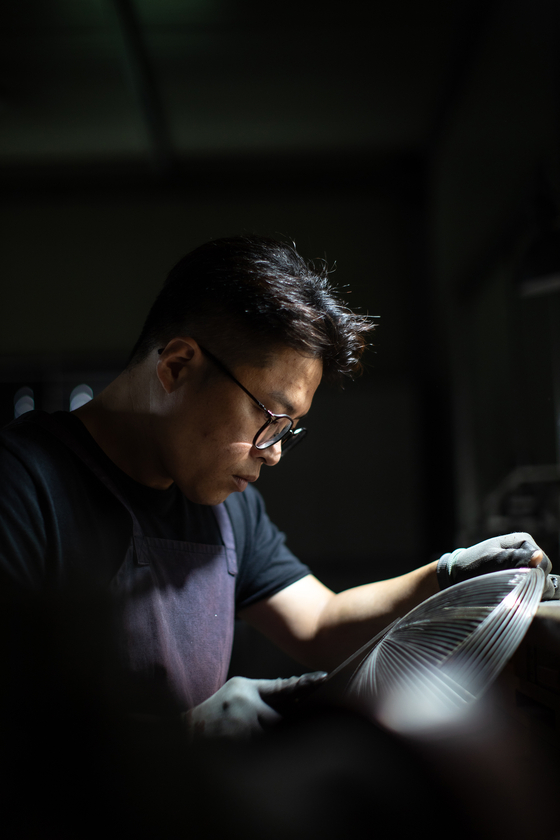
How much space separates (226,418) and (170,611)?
220 mm

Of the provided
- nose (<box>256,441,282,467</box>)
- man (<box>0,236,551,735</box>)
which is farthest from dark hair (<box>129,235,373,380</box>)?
nose (<box>256,441,282,467</box>)

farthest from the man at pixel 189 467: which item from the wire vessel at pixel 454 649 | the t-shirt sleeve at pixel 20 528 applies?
the wire vessel at pixel 454 649

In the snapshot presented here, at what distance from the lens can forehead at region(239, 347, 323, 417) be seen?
0.52 meters

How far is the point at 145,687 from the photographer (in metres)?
0.47

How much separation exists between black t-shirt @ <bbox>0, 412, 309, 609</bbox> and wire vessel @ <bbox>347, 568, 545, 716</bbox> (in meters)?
0.26

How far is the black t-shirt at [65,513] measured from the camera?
0.44 m

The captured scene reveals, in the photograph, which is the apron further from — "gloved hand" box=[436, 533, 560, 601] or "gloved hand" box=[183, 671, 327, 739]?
"gloved hand" box=[436, 533, 560, 601]

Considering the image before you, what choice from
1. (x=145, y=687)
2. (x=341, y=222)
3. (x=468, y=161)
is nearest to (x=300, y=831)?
(x=145, y=687)

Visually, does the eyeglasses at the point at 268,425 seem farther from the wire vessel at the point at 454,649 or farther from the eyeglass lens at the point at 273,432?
the wire vessel at the point at 454,649

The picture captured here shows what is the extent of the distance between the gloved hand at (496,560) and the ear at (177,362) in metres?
0.38

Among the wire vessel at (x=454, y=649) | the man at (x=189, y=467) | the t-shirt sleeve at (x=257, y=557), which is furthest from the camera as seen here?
the t-shirt sleeve at (x=257, y=557)

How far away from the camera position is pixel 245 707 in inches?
18.6

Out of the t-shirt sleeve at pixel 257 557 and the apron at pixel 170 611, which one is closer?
the apron at pixel 170 611

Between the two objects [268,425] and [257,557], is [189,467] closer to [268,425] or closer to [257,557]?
[268,425]
